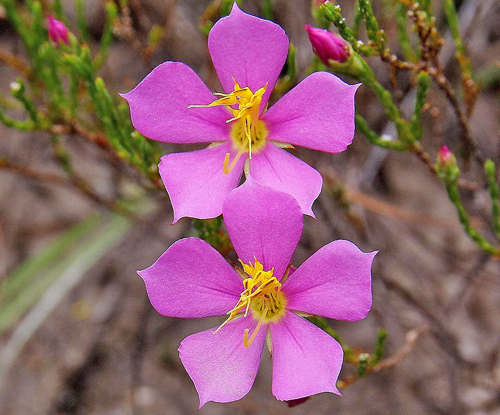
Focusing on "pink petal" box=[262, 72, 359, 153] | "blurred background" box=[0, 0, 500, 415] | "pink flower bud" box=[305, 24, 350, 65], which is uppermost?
"pink flower bud" box=[305, 24, 350, 65]

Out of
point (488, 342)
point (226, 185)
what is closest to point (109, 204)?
point (226, 185)

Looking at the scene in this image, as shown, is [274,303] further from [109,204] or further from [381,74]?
[381,74]

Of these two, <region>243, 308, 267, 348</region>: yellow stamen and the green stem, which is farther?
A: the green stem

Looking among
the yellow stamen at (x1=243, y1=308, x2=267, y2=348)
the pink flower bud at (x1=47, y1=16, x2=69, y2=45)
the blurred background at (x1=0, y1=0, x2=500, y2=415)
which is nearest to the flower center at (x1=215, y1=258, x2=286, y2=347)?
the yellow stamen at (x1=243, y1=308, x2=267, y2=348)

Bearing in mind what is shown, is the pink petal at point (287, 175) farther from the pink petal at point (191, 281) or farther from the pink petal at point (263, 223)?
the pink petal at point (191, 281)

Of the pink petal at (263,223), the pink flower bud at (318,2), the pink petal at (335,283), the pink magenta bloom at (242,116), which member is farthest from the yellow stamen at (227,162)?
the pink flower bud at (318,2)

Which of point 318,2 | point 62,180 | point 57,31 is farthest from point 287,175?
point 62,180

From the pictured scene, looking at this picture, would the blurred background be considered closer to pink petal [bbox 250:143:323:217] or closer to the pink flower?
the pink flower
